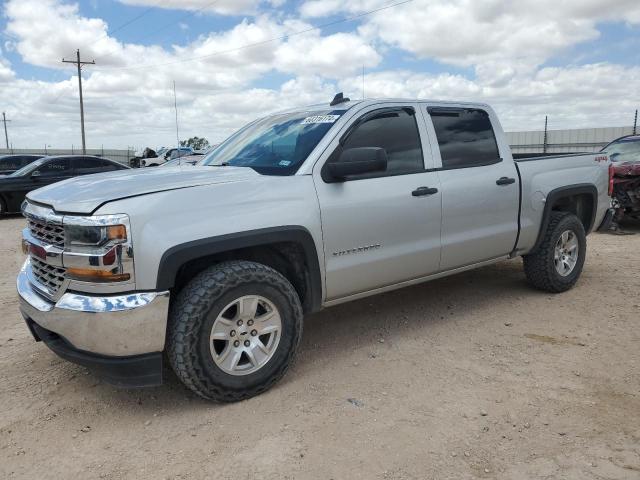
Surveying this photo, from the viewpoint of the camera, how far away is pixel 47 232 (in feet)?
10.5

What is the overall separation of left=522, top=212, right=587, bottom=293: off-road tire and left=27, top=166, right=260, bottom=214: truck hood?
10.6 ft

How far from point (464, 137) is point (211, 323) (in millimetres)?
2846

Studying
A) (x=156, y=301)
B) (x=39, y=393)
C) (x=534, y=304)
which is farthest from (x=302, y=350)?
(x=534, y=304)

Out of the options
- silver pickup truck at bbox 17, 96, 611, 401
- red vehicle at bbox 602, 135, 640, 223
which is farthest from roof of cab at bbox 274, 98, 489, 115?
red vehicle at bbox 602, 135, 640, 223

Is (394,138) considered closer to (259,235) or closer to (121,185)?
(259,235)

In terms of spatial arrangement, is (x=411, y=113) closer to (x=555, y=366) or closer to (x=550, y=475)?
(x=555, y=366)

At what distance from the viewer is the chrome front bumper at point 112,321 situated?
296 centimetres

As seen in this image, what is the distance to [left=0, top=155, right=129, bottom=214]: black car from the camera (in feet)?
43.4

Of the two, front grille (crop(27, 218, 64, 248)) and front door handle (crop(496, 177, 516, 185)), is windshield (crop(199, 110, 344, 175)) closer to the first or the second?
front grille (crop(27, 218, 64, 248))

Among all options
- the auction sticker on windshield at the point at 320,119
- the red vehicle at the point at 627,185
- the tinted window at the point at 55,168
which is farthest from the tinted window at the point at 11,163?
the red vehicle at the point at 627,185

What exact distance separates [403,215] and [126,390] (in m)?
2.31

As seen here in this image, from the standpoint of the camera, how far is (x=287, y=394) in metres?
3.54

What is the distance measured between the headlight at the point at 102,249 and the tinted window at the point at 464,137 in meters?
2.67

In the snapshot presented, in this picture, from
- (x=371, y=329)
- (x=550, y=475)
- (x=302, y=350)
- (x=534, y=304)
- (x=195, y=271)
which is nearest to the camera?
(x=550, y=475)
